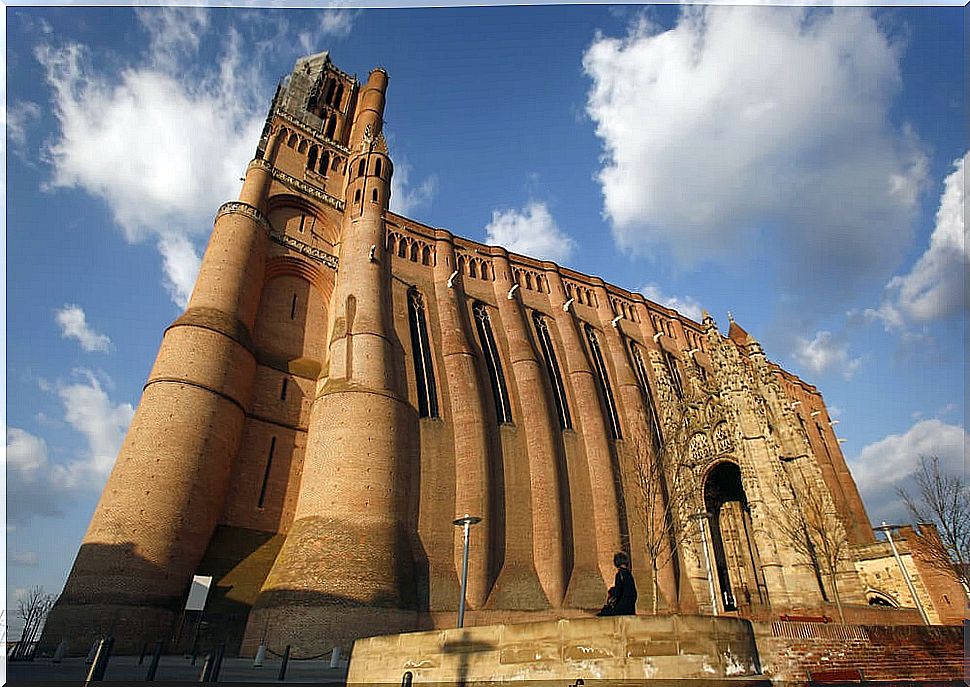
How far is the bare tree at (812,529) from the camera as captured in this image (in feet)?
57.0

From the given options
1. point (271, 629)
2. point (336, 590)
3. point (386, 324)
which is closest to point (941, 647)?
point (336, 590)

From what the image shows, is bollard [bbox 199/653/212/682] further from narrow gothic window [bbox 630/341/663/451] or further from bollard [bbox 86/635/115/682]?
narrow gothic window [bbox 630/341/663/451]

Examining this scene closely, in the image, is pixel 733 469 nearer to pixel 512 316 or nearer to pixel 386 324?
pixel 512 316

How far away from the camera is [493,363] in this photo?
26.8 m

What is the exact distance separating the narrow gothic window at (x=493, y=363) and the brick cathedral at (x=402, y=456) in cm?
15

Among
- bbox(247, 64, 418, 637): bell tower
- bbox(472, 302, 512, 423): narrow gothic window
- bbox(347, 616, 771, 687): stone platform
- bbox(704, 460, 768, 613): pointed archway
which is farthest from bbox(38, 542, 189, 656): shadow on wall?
bbox(704, 460, 768, 613): pointed archway

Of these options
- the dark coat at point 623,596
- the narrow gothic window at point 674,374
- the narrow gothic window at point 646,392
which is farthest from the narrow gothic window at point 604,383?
the dark coat at point 623,596

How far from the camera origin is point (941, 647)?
24.6 feet

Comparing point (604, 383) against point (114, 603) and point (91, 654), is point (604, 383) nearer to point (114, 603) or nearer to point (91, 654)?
point (114, 603)

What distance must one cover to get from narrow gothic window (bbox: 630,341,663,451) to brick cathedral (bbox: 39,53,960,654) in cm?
28

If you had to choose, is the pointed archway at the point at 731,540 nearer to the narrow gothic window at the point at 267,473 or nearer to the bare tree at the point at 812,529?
the bare tree at the point at 812,529

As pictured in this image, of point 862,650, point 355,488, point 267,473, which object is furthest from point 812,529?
point 267,473

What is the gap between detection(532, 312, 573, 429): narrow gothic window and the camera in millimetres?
26703

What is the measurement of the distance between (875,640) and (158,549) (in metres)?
17.2
